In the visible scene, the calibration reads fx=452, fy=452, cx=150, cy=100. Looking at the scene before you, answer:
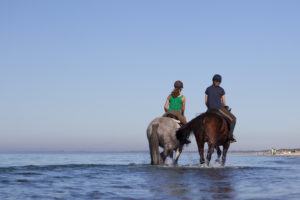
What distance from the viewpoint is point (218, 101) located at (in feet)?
46.8

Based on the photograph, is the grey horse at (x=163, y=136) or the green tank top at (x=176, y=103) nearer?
the grey horse at (x=163, y=136)

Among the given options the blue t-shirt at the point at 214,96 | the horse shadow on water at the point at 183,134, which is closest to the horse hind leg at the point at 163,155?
the horse shadow on water at the point at 183,134

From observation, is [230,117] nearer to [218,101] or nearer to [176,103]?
[218,101]

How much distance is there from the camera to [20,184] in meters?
8.59

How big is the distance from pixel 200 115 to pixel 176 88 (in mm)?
1308

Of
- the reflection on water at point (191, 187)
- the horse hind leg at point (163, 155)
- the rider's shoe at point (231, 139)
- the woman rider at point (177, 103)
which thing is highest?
the woman rider at point (177, 103)

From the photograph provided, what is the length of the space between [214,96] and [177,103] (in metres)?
1.19

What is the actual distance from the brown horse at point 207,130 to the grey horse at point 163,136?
0.24 meters

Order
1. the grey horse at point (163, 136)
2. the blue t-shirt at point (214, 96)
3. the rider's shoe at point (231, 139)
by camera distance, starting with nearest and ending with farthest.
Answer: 1. the grey horse at point (163, 136)
2. the rider's shoe at point (231, 139)
3. the blue t-shirt at point (214, 96)

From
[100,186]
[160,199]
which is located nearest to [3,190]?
[100,186]

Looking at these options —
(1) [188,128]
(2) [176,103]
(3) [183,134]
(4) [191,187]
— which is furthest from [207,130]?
(4) [191,187]

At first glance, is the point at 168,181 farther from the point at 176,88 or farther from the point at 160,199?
the point at 176,88

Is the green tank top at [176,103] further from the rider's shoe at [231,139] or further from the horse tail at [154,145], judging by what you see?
the rider's shoe at [231,139]

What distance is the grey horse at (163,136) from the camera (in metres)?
13.8
